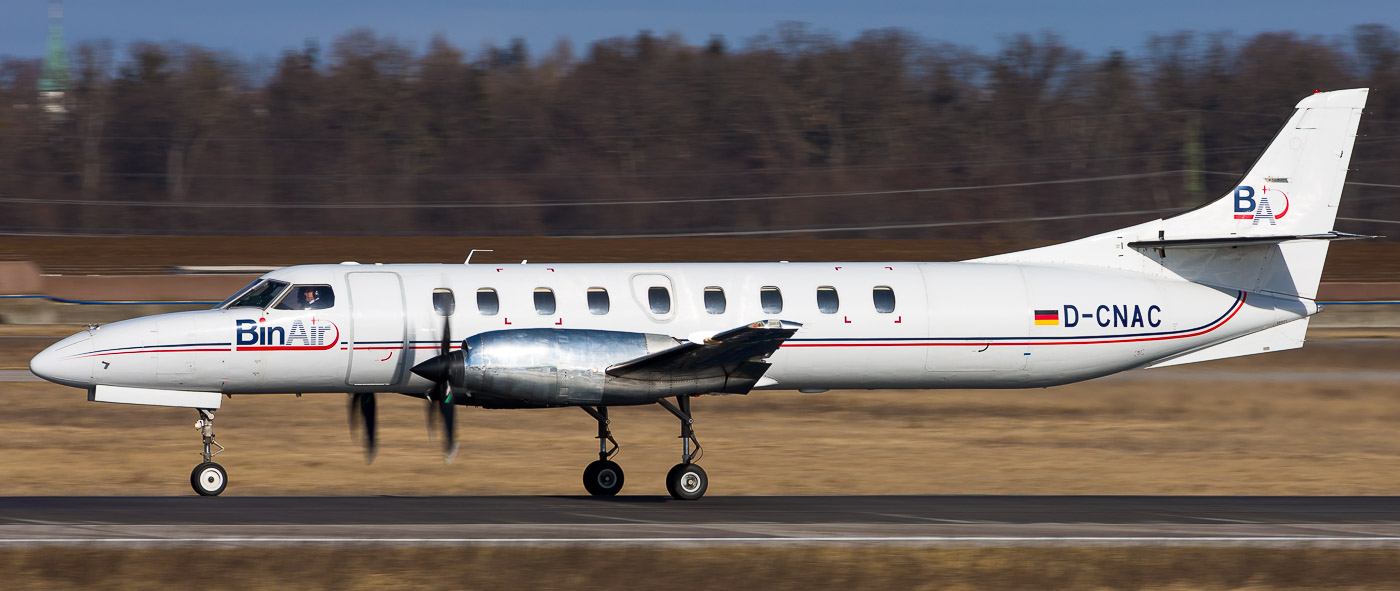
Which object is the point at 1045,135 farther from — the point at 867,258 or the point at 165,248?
the point at 165,248

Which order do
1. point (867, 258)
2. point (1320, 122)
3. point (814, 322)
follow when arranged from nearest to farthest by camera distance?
point (814, 322) < point (1320, 122) < point (867, 258)

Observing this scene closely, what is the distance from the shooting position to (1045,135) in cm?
6144

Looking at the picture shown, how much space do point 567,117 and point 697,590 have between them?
51392mm

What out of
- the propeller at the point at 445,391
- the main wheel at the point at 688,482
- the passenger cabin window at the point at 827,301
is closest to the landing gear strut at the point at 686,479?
the main wheel at the point at 688,482

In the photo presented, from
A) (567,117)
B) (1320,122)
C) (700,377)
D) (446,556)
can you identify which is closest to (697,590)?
(446,556)

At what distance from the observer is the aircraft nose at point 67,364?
17.0 meters

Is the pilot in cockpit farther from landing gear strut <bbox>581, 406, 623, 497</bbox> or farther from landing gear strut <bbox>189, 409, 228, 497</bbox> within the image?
landing gear strut <bbox>581, 406, 623, 497</bbox>

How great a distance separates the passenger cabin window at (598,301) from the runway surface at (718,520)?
2504 millimetres

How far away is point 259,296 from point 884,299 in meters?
8.39

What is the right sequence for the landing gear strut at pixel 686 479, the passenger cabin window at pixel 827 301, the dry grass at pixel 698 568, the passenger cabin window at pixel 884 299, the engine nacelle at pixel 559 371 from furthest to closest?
the passenger cabin window at pixel 884 299
the passenger cabin window at pixel 827 301
the landing gear strut at pixel 686 479
the engine nacelle at pixel 559 371
the dry grass at pixel 698 568

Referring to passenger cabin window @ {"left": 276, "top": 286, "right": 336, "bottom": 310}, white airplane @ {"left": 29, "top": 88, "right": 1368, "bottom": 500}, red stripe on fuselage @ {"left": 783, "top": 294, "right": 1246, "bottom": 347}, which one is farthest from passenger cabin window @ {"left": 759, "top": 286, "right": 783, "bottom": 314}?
passenger cabin window @ {"left": 276, "top": 286, "right": 336, "bottom": 310}

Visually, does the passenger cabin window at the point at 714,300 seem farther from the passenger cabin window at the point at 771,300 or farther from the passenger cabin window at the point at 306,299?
the passenger cabin window at the point at 306,299

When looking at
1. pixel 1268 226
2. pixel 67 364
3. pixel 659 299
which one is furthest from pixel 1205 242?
pixel 67 364

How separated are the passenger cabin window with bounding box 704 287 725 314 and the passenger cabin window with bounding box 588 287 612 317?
131 cm
